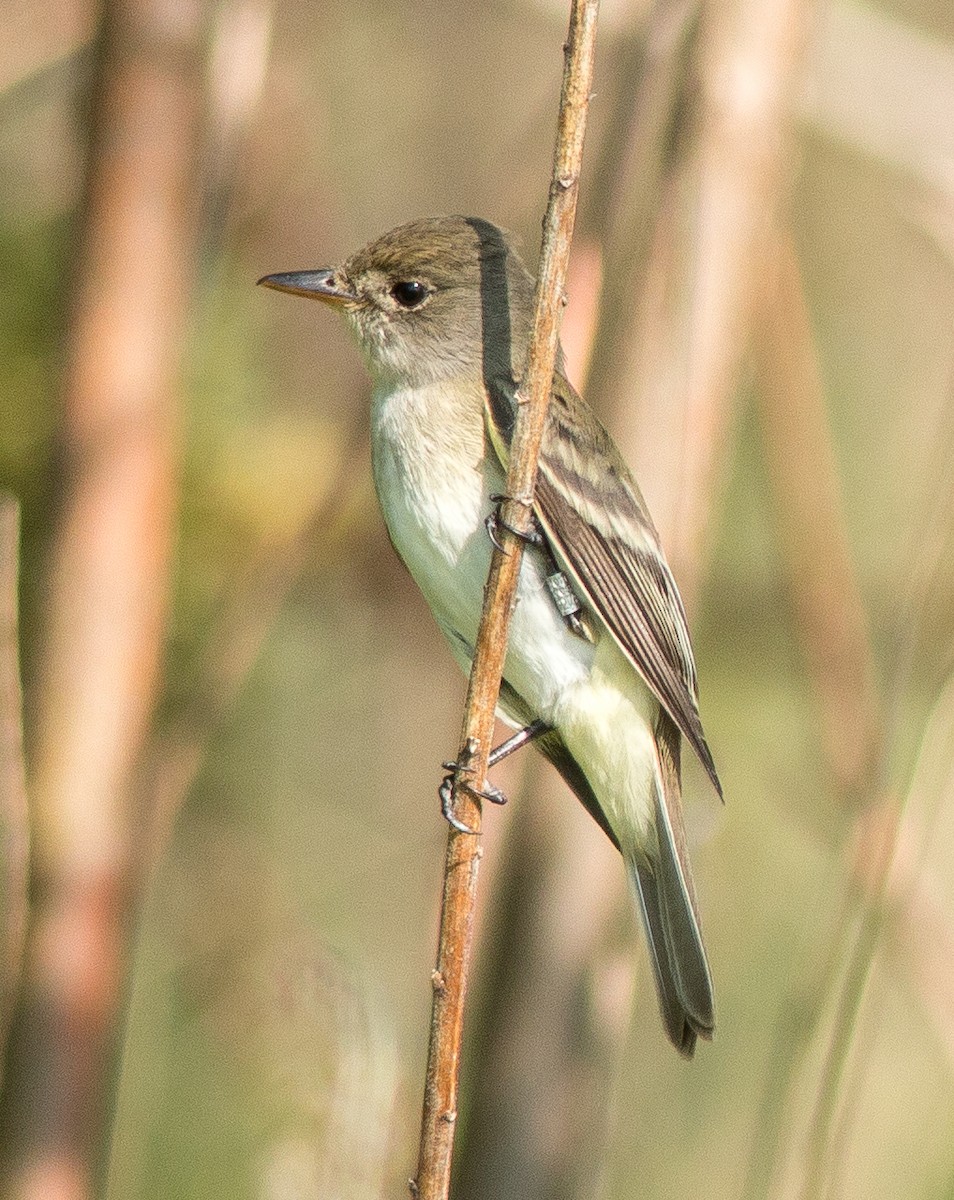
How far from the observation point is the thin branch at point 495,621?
146 cm

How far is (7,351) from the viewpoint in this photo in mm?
2547

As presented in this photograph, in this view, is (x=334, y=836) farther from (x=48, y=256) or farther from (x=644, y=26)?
(x=644, y=26)

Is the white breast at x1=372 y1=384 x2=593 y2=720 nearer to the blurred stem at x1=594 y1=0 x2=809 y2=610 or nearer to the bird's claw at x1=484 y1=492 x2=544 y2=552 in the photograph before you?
the bird's claw at x1=484 y1=492 x2=544 y2=552

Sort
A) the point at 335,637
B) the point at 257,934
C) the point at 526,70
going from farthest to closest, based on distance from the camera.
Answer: the point at 526,70 < the point at 335,637 < the point at 257,934

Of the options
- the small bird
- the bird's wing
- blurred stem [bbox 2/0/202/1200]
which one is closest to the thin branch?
the small bird

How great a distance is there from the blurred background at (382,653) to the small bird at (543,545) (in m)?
0.10

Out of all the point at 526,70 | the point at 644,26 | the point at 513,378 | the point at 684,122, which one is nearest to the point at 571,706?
the point at 513,378

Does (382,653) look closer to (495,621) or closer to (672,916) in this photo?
(672,916)

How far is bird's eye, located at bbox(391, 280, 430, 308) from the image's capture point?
2432 millimetres

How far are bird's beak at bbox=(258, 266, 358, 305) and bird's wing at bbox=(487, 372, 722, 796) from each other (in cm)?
35

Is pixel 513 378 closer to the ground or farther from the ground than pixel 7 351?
closer to the ground

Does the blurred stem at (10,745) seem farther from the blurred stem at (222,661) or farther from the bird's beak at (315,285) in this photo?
the bird's beak at (315,285)

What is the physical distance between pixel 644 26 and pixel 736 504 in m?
1.69

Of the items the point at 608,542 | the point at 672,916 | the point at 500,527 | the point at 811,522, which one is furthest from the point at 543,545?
the point at 811,522
